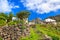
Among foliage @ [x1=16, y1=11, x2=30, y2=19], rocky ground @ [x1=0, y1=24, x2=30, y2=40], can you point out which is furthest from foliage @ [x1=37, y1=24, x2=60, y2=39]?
rocky ground @ [x1=0, y1=24, x2=30, y2=40]

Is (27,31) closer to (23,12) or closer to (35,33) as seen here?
(35,33)

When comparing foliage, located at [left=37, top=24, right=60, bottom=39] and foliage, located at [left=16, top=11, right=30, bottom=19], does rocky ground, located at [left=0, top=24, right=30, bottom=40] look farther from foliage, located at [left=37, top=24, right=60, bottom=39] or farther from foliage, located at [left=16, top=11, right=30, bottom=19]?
foliage, located at [left=16, top=11, right=30, bottom=19]

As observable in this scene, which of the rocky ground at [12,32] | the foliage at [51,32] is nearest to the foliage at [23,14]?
the foliage at [51,32]

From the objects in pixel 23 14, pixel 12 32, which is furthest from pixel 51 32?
pixel 12 32

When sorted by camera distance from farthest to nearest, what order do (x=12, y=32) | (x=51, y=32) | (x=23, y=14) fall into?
1. (x=23, y=14)
2. (x=51, y=32)
3. (x=12, y=32)

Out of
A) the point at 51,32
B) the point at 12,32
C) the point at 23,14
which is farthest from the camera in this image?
the point at 23,14

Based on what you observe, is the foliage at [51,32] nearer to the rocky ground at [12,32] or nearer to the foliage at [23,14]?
the foliage at [23,14]

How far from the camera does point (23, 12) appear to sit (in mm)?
40688

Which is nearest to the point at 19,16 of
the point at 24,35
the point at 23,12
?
the point at 23,12

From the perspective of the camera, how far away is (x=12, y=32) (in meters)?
29.8

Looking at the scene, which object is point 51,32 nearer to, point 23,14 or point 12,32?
point 23,14

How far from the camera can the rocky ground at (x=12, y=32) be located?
1160 inches

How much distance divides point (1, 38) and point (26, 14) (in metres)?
12.1

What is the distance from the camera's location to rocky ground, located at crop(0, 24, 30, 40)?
96.6 ft
